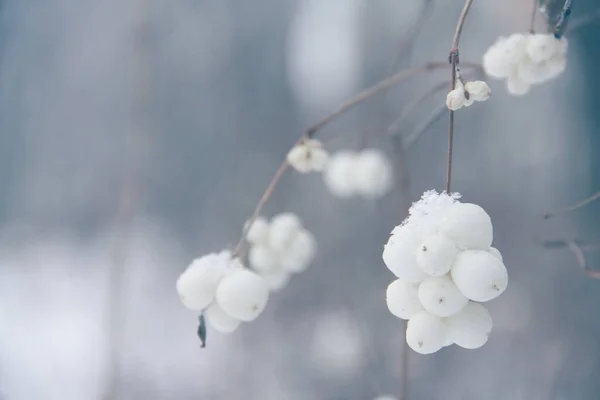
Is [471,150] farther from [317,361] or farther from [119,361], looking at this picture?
[119,361]

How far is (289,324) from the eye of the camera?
1162 millimetres

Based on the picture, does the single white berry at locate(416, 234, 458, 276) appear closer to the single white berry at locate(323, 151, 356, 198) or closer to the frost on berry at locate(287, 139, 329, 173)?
the frost on berry at locate(287, 139, 329, 173)

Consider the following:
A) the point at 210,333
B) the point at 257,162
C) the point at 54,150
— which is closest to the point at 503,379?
the point at 210,333

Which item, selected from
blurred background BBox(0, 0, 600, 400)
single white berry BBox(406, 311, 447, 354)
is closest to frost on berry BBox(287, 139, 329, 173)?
single white berry BBox(406, 311, 447, 354)

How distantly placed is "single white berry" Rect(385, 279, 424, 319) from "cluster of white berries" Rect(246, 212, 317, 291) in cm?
20

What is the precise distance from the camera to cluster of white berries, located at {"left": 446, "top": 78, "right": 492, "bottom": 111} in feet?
0.93

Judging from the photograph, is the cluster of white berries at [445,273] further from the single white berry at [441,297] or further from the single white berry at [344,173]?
the single white berry at [344,173]

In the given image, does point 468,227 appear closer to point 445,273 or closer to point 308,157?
point 445,273

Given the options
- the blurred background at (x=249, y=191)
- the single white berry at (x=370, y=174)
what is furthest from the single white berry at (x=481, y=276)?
the blurred background at (x=249, y=191)

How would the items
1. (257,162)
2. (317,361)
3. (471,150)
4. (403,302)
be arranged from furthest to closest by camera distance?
(257,162) → (317,361) → (471,150) → (403,302)

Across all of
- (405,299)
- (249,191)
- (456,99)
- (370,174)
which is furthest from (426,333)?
(249,191)

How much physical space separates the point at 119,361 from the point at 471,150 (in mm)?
797

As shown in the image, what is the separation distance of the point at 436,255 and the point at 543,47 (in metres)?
0.20

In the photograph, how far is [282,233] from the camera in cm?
47
